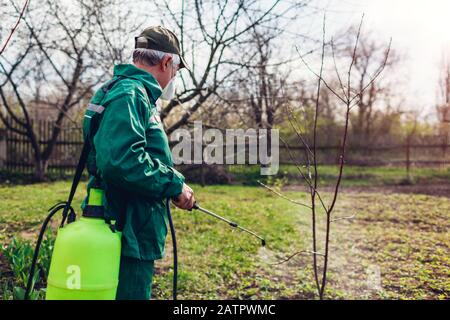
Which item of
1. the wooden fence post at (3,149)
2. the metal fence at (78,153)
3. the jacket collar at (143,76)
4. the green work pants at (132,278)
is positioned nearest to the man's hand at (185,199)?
the green work pants at (132,278)

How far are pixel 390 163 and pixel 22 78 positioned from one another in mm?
12524

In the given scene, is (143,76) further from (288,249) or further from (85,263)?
(288,249)

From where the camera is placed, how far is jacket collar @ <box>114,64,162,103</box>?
177 cm

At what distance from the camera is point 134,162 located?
1571mm

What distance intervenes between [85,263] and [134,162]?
1.31 feet

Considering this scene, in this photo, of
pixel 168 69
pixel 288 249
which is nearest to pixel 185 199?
pixel 168 69

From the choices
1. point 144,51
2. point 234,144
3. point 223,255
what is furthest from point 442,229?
point 144,51

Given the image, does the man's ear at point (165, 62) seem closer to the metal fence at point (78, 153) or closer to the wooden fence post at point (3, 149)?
the metal fence at point (78, 153)

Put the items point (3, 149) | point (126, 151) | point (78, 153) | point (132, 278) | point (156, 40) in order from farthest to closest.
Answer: point (78, 153) < point (3, 149) < point (156, 40) < point (132, 278) < point (126, 151)

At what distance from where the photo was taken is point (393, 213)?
7219 millimetres

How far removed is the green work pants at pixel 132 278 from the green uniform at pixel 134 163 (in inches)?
0.5

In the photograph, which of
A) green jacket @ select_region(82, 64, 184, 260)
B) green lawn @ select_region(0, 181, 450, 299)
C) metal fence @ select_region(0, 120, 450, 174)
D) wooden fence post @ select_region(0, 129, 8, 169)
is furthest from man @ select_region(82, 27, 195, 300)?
wooden fence post @ select_region(0, 129, 8, 169)

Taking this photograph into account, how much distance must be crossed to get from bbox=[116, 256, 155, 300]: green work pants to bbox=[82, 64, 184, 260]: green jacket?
5 cm
